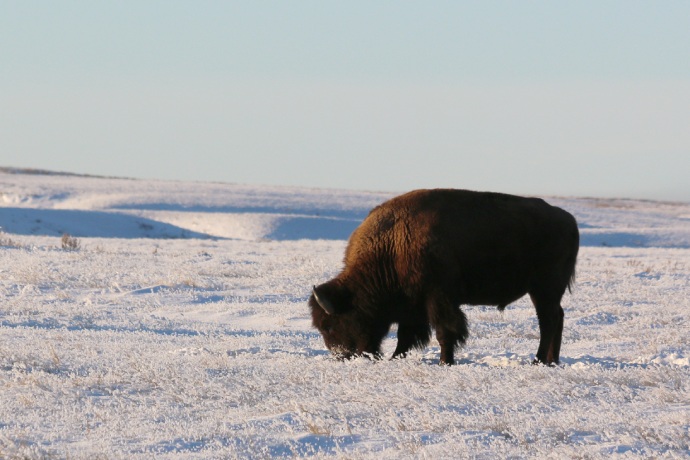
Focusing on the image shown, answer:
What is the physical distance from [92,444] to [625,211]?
177 ft

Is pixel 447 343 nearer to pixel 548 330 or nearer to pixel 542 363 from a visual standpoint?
pixel 542 363

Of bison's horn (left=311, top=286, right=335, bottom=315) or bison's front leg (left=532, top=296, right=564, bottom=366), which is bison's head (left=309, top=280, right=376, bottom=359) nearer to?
bison's horn (left=311, top=286, right=335, bottom=315)

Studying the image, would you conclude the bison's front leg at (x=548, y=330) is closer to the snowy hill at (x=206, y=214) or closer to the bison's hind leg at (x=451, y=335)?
the bison's hind leg at (x=451, y=335)

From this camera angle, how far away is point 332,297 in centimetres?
902

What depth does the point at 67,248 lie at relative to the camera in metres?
21.2

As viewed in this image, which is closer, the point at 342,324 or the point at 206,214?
the point at 342,324

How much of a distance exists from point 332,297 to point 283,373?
1297mm

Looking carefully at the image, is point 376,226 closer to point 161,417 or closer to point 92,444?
point 161,417

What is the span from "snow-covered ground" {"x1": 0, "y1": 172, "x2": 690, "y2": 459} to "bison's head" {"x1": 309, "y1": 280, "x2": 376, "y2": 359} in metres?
0.37

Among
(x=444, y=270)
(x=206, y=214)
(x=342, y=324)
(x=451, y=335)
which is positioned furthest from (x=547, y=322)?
(x=206, y=214)

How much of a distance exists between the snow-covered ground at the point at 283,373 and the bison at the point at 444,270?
0.40 m

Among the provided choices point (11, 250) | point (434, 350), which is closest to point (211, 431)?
point (434, 350)

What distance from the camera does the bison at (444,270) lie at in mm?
8734

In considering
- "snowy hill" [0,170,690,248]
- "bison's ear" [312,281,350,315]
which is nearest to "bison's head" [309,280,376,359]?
"bison's ear" [312,281,350,315]
